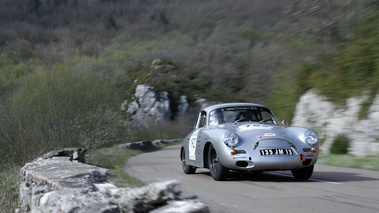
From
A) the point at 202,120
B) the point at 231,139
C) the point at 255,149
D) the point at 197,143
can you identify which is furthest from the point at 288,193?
the point at 202,120

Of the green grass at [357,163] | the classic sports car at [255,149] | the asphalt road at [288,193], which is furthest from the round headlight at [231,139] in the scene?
the green grass at [357,163]

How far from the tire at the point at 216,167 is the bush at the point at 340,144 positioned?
8005mm

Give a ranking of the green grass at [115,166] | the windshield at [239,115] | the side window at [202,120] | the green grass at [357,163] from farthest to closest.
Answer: the green grass at [357,163] < the side window at [202,120] < the windshield at [239,115] < the green grass at [115,166]

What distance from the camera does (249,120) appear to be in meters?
9.41

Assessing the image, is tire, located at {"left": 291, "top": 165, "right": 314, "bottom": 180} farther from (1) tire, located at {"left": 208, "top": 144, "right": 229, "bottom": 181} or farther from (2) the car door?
(2) the car door

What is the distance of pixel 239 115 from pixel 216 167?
64.9 inches

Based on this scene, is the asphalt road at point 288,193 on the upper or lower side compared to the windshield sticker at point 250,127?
lower

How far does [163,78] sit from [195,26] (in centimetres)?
1119

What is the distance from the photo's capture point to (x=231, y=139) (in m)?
7.69

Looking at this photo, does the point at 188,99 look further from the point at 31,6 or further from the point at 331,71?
the point at 331,71

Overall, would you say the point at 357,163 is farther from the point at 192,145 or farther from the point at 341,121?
the point at 341,121

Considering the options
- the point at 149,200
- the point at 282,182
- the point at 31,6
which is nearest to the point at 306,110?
the point at 282,182

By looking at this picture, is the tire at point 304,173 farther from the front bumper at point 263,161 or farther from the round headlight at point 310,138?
the round headlight at point 310,138

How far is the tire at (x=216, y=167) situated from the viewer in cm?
788
